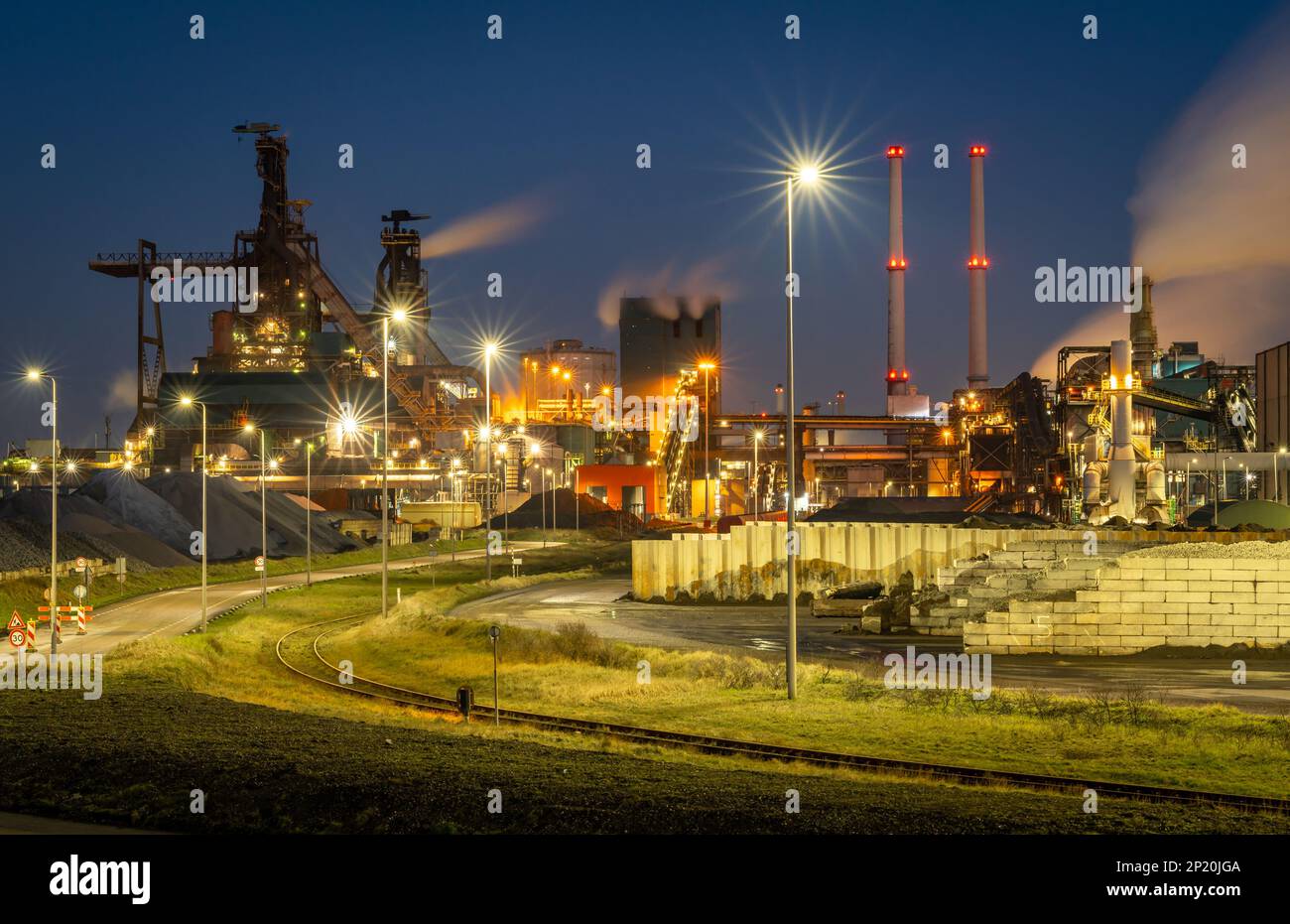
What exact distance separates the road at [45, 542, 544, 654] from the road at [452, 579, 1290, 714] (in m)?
9.97

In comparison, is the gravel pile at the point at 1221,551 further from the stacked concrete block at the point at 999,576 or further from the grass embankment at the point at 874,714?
the grass embankment at the point at 874,714

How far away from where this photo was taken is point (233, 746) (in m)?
18.1

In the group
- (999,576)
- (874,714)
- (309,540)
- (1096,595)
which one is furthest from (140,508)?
(874,714)

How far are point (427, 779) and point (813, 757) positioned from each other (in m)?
7.16

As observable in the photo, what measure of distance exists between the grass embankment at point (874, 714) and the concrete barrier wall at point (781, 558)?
43.6ft

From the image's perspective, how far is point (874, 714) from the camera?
24734 mm

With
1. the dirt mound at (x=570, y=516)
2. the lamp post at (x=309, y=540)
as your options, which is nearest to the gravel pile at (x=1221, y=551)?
the lamp post at (x=309, y=540)

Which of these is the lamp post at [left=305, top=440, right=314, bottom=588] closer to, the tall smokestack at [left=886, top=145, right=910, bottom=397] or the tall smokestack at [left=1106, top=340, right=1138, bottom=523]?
the tall smokestack at [left=1106, top=340, right=1138, bottom=523]

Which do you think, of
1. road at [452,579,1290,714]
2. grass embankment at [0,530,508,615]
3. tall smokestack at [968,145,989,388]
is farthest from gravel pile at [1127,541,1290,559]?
tall smokestack at [968,145,989,388]

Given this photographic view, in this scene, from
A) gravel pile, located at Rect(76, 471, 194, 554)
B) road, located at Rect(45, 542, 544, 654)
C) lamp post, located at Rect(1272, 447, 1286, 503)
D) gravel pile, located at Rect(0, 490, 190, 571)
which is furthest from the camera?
lamp post, located at Rect(1272, 447, 1286, 503)

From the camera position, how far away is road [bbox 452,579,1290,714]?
92.1 feet

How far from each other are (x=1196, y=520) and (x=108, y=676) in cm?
8298

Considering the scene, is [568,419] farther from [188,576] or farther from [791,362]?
[791,362]
